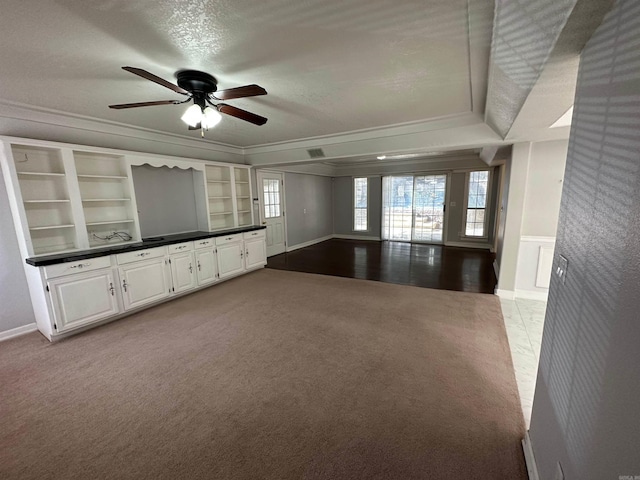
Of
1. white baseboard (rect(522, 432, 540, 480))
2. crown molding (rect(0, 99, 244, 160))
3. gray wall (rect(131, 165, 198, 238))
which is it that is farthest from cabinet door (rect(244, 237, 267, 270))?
white baseboard (rect(522, 432, 540, 480))

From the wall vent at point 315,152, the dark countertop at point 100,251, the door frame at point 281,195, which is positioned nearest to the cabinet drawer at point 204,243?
the dark countertop at point 100,251

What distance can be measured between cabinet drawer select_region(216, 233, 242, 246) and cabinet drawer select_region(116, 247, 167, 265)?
910mm

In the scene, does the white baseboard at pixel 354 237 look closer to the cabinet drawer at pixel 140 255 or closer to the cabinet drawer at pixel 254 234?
the cabinet drawer at pixel 254 234

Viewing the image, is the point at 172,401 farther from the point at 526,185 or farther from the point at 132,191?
the point at 526,185

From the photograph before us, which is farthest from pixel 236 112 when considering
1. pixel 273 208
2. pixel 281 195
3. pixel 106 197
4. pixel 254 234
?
pixel 281 195

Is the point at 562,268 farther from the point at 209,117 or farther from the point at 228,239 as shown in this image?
the point at 228,239

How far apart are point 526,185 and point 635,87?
3388 mm

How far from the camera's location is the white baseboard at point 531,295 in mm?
3717

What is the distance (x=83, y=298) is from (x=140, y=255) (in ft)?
2.40

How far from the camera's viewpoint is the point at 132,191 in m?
3.61

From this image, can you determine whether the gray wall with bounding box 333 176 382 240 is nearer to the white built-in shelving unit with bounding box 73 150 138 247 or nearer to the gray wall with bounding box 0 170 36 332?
the white built-in shelving unit with bounding box 73 150 138 247

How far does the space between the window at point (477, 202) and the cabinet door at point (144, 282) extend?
6.81 m

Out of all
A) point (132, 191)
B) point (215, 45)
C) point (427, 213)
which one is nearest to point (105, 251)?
point (132, 191)

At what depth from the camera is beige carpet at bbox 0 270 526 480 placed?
4.98 feet
